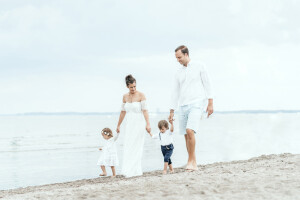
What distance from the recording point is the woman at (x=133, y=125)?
27.8 ft

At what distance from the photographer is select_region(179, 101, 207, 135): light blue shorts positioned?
714cm

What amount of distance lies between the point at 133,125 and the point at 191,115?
1900 millimetres

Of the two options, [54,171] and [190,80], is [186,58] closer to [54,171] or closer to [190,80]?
[190,80]

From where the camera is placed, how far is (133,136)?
880cm

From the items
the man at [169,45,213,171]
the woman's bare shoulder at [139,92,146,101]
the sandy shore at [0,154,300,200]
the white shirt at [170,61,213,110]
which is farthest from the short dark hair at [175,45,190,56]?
the sandy shore at [0,154,300,200]

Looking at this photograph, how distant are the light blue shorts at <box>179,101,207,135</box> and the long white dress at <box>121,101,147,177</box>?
134 centimetres

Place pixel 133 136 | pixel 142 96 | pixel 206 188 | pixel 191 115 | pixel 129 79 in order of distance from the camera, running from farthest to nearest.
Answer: pixel 133 136 → pixel 142 96 → pixel 129 79 → pixel 191 115 → pixel 206 188

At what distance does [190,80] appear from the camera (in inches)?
284

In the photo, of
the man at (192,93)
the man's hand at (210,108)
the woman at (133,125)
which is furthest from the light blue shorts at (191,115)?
the woman at (133,125)

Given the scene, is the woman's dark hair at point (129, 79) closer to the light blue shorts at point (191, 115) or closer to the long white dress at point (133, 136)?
the long white dress at point (133, 136)

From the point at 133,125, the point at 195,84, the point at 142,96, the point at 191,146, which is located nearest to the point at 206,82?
the point at 195,84

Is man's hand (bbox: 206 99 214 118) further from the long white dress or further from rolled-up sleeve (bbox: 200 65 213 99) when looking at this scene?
the long white dress

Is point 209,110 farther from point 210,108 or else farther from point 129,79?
point 129,79

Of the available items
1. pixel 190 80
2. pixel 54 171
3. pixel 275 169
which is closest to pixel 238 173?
pixel 275 169
